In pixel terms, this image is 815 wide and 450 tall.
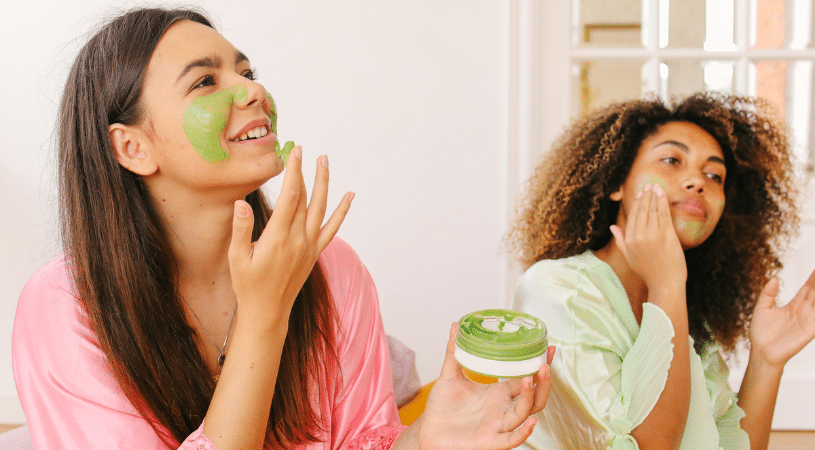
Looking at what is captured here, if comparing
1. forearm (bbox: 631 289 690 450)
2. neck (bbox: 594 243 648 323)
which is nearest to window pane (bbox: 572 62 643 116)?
neck (bbox: 594 243 648 323)

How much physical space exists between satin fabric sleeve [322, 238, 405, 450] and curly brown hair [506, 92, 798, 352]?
50 centimetres

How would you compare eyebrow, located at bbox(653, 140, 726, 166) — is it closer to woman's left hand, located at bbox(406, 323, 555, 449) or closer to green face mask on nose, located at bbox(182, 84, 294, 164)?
woman's left hand, located at bbox(406, 323, 555, 449)

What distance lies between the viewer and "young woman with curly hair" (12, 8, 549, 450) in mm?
756

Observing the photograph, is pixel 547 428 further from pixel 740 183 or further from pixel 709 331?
pixel 740 183

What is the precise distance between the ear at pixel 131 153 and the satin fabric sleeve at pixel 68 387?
25cm

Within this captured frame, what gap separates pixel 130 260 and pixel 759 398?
134 cm

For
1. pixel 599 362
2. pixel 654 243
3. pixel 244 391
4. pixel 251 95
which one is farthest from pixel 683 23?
pixel 244 391

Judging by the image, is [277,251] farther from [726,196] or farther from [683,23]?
[683,23]

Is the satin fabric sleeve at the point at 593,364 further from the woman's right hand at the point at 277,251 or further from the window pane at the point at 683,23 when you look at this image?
the window pane at the point at 683,23

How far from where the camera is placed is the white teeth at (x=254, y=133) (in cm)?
89

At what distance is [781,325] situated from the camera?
1.18 m

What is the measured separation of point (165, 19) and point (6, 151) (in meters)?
1.45

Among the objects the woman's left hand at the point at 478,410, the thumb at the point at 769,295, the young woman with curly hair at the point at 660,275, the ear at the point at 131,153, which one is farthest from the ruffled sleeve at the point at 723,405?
the ear at the point at 131,153

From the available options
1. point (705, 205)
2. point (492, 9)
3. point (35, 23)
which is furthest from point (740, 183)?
point (35, 23)
